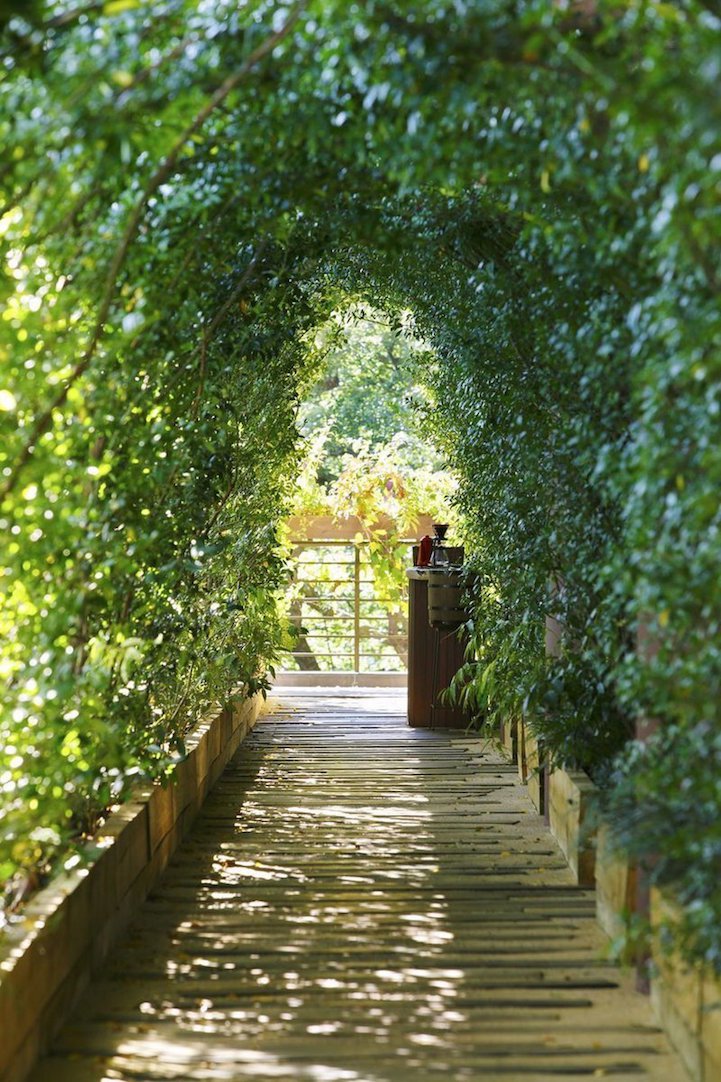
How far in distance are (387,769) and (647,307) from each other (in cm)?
451

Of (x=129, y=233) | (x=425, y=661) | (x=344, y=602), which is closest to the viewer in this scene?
(x=129, y=233)

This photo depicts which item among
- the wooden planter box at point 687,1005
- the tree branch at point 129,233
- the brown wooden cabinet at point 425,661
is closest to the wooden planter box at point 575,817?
the wooden planter box at point 687,1005

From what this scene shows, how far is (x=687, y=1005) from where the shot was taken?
3021 mm

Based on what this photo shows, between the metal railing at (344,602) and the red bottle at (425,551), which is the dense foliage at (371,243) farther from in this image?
the metal railing at (344,602)

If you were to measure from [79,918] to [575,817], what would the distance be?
1.92m

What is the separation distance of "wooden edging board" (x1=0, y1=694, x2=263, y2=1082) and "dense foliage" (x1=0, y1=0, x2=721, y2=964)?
154 mm

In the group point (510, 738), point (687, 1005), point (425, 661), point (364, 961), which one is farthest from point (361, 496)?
point (687, 1005)

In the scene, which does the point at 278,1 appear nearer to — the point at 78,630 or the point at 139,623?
the point at 78,630

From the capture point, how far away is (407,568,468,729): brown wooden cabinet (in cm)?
815

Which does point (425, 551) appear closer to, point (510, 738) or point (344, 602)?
point (510, 738)

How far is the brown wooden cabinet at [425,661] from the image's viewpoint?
8148mm

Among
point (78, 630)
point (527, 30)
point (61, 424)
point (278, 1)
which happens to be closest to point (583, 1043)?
point (78, 630)

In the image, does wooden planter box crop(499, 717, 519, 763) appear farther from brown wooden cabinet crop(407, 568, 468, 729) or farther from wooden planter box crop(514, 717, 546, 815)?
brown wooden cabinet crop(407, 568, 468, 729)

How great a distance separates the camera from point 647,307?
109 inches
